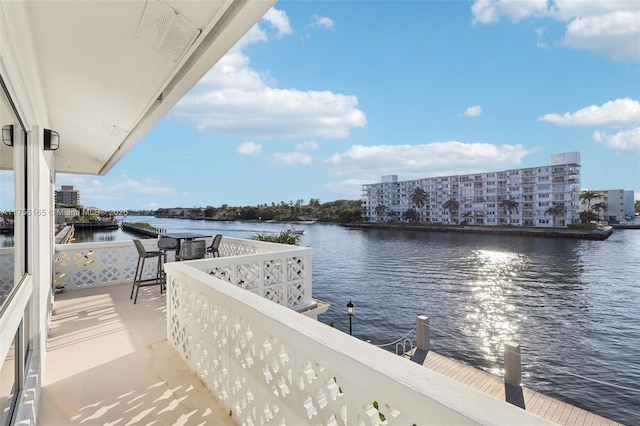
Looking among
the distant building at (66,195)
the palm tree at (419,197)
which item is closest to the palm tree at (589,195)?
the palm tree at (419,197)

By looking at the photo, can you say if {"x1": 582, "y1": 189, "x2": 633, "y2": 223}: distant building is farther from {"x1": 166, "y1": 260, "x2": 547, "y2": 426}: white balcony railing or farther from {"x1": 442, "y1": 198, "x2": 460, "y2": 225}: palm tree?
{"x1": 166, "y1": 260, "x2": 547, "y2": 426}: white balcony railing

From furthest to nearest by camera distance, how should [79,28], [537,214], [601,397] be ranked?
[537,214]
[601,397]
[79,28]

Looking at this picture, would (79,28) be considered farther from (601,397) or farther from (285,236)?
(601,397)

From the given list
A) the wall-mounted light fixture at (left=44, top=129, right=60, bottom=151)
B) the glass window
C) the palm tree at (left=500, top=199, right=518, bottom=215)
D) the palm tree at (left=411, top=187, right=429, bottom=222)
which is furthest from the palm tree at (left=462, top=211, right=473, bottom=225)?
the glass window

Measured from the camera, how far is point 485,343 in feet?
35.2

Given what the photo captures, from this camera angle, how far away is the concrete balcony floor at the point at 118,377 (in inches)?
79.2

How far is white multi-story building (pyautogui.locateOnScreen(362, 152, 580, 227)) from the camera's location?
49.0 m

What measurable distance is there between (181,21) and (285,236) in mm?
7559

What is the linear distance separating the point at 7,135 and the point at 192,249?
3.29 m

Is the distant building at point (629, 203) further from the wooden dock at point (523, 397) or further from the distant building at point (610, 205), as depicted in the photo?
the wooden dock at point (523, 397)

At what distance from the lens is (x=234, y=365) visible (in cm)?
198

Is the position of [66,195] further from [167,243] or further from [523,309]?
[523,309]

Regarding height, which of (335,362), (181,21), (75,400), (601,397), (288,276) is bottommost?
(601,397)

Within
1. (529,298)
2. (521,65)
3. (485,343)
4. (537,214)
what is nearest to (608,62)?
(521,65)
